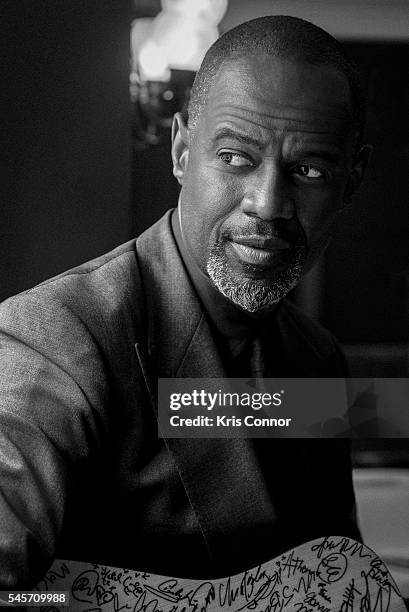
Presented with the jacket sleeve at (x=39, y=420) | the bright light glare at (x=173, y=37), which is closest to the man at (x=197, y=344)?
the jacket sleeve at (x=39, y=420)

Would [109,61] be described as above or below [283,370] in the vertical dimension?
above

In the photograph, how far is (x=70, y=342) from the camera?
609 mm

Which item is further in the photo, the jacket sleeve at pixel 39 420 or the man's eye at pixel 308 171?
the man's eye at pixel 308 171

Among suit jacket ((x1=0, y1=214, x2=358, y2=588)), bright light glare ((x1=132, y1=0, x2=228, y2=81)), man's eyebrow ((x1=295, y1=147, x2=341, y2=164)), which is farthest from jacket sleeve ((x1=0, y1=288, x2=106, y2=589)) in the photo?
bright light glare ((x1=132, y1=0, x2=228, y2=81))

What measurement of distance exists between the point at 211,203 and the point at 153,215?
0.41ft

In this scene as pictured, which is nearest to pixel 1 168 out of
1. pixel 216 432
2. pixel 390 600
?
pixel 216 432

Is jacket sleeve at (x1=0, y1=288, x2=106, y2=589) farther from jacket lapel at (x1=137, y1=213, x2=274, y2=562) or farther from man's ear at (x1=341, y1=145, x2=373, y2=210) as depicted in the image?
man's ear at (x1=341, y1=145, x2=373, y2=210)

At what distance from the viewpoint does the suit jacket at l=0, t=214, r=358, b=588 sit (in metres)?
0.56

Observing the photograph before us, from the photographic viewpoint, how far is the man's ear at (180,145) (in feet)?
2.45

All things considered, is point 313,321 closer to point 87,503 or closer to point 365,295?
point 365,295

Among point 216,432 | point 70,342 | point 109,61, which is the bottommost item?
point 216,432

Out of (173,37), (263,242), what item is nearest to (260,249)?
(263,242)

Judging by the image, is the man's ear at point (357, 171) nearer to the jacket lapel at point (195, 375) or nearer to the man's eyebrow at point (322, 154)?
the man's eyebrow at point (322, 154)

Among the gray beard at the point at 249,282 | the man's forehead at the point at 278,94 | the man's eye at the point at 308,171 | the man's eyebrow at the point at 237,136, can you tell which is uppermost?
the man's forehead at the point at 278,94
